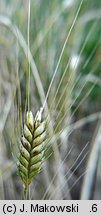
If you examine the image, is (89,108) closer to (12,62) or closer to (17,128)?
(12,62)

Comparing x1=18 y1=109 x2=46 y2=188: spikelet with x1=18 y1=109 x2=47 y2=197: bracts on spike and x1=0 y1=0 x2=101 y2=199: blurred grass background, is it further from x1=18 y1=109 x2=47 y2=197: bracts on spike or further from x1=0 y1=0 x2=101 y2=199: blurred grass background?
x1=0 y1=0 x2=101 y2=199: blurred grass background

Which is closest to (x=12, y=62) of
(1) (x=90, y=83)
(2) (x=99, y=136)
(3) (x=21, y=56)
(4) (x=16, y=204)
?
(3) (x=21, y=56)

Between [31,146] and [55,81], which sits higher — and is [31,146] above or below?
below

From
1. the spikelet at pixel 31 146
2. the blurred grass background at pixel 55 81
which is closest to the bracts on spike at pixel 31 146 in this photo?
the spikelet at pixel 31 146

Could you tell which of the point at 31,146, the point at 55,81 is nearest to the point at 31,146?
the point at 31,146

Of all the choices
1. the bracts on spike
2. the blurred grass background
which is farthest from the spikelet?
the blurred grass background

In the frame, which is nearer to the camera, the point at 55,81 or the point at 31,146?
the point at 31,146

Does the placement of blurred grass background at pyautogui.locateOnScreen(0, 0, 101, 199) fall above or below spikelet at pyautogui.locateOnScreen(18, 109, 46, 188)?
above

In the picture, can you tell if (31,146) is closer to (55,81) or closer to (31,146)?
(31,146)
